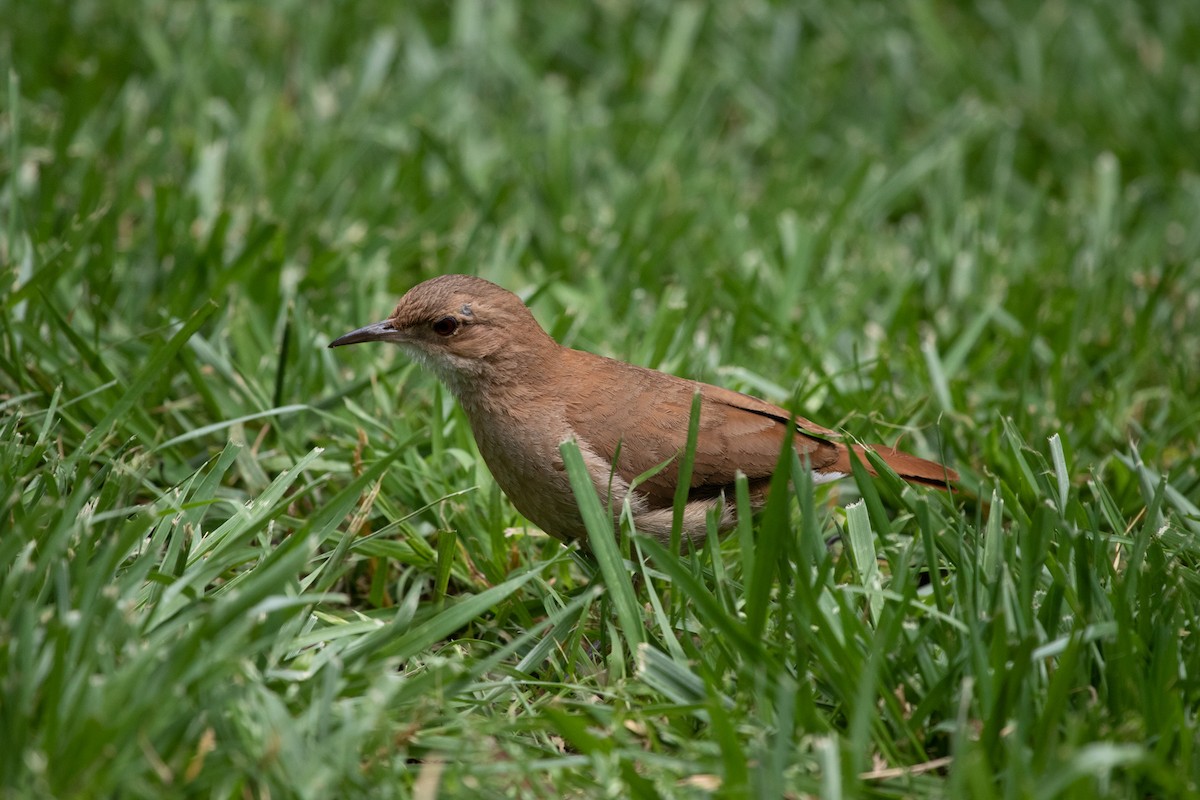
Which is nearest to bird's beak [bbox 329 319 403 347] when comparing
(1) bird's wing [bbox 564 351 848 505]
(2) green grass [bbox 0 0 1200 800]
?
(2) green grass [bbox 0 0 1200 800]

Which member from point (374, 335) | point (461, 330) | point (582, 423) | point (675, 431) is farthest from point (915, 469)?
point (374, 335)

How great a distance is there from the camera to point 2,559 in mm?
2781

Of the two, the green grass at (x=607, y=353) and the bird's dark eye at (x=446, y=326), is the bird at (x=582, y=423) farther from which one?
the green grass at (x=607, y=353)

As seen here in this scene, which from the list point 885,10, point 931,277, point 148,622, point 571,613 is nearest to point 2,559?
point 148,622

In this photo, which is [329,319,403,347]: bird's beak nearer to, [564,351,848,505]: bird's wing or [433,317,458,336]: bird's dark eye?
[433,317,458,336]: bird's dark eye

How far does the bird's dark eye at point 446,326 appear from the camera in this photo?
3938 mm

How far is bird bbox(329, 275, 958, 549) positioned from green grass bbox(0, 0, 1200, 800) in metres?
0.19

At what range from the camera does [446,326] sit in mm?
3953

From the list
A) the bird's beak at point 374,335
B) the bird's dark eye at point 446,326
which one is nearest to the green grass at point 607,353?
the bird's beak at point 374,335

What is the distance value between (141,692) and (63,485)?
0.93 m

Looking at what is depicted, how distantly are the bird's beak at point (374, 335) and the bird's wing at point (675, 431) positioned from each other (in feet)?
1.93

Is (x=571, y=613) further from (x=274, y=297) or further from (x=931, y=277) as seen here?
(x=931, y=277)

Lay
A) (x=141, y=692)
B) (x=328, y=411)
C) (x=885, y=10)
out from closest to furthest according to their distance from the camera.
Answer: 1. (x=141, y=692)
2. (x=328, y=411)
3. (x=885, y=10)

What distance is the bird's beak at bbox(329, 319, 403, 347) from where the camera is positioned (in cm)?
394
